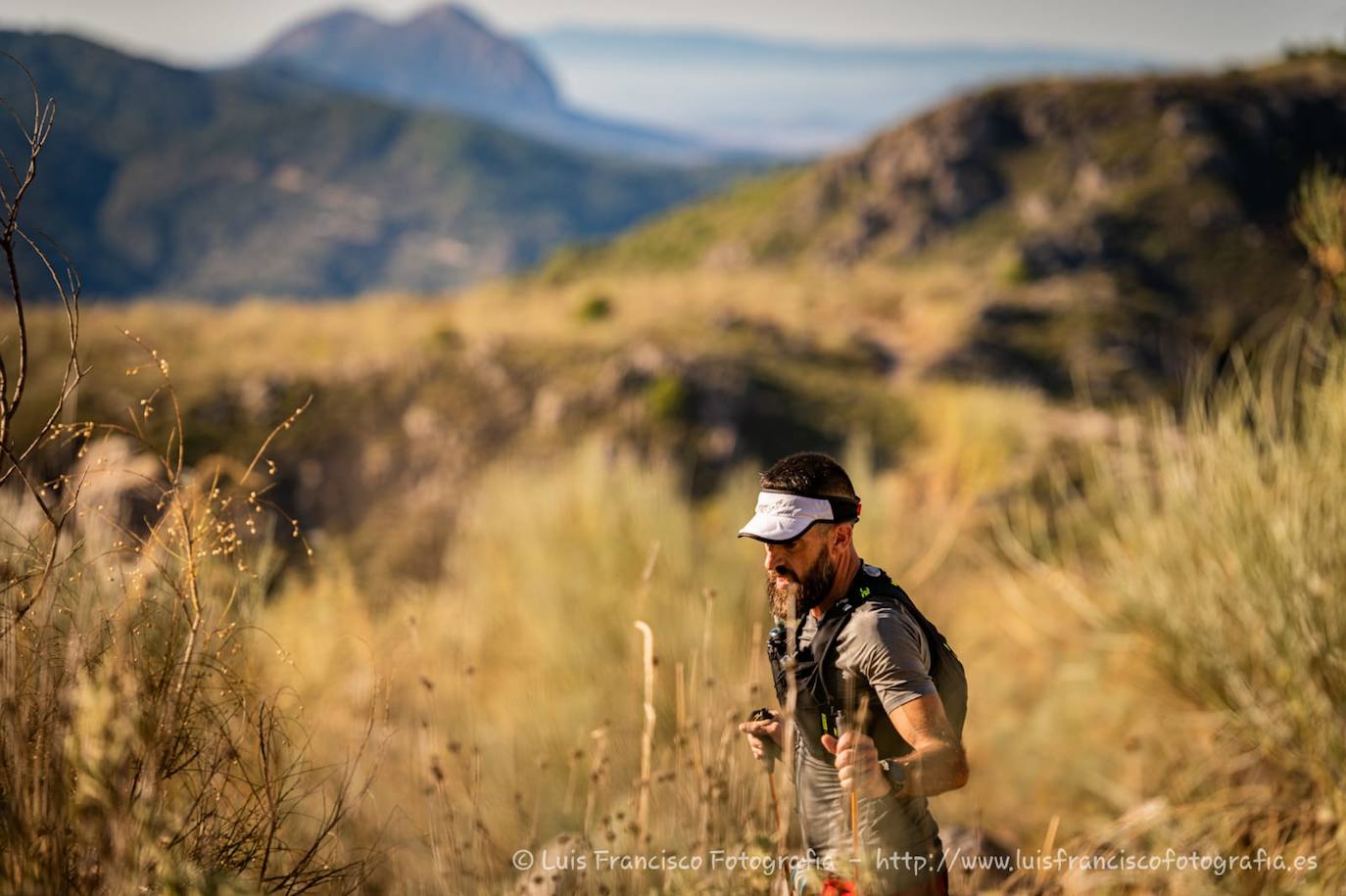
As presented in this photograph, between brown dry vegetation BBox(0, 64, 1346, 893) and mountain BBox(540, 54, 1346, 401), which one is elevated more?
mountain BBox(540, 54, 1346, 401)

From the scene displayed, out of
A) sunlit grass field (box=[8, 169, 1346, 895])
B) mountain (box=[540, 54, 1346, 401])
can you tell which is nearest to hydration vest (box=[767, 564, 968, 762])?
sunlit grass field (box=[8, 169, 1346, 895])

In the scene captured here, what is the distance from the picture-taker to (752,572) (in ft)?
22.0

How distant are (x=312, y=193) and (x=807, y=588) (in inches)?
6547

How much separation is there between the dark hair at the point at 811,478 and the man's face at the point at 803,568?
6 centimetres

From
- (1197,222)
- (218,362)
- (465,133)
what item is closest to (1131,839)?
(218,362)

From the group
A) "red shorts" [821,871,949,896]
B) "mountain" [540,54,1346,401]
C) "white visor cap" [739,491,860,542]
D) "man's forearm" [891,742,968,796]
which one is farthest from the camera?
"mountain" [540,54,1346,401]

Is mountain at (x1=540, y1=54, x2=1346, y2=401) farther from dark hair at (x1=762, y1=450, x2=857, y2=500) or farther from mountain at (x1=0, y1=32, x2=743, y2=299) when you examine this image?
mountain at (x1=0, y1=32, x2=743, y2=299)

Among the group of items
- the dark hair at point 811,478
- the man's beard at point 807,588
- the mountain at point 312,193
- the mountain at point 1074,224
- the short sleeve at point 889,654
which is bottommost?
the short sleeve at point 889,654

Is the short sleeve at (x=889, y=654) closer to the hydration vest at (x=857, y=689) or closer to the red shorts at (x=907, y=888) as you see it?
the hydration vest at (x=857, y=689)

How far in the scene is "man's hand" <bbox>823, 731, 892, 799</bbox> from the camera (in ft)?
5.17

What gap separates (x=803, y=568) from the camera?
1740 millimetres

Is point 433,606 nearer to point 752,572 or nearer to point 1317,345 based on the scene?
point 752,572

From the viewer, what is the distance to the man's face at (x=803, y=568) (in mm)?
1727

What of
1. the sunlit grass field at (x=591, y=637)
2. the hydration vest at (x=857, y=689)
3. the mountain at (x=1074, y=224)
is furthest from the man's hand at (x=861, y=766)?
the mountain at (x=1074, y=224)
